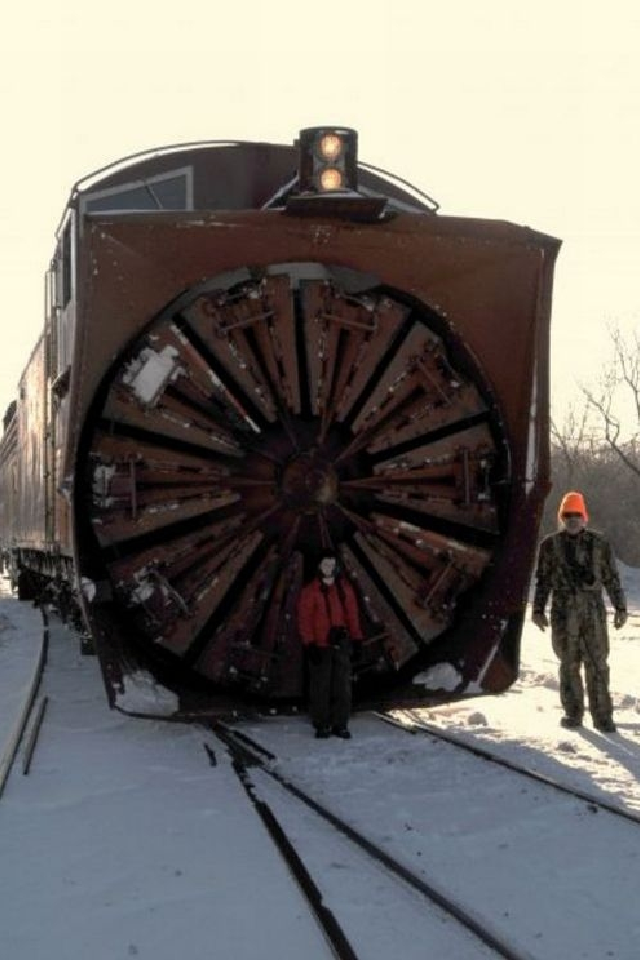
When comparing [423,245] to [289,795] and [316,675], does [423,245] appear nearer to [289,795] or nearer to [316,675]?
[316,675]

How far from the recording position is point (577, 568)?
8.56m

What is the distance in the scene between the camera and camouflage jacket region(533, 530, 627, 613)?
848 centimetres

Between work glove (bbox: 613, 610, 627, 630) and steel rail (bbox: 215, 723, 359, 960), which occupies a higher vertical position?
work glove (bbox: 613, 610, 627, 630)

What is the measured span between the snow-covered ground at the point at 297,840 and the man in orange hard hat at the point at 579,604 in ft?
0.99

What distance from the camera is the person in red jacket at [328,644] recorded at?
26.3 ft

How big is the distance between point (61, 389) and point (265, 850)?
5.19m

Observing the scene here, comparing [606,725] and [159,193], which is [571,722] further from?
[159,193]

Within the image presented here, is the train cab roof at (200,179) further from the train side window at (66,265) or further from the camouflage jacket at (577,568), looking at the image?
the camouflage jacket at (577,568)

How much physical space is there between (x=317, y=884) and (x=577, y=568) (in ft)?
14.6

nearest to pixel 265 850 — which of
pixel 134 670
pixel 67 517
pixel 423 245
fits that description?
pixel 134 670

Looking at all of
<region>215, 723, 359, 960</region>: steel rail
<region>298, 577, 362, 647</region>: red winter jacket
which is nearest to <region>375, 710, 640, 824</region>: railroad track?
<region>298, 577, 362, 647</region>: red winter jacket

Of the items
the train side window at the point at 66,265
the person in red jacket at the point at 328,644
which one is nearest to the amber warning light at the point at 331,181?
the train side window at the point at 66,265

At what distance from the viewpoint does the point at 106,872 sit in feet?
16.3

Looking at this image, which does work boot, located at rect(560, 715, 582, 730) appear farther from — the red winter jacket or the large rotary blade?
the red winter jacket
